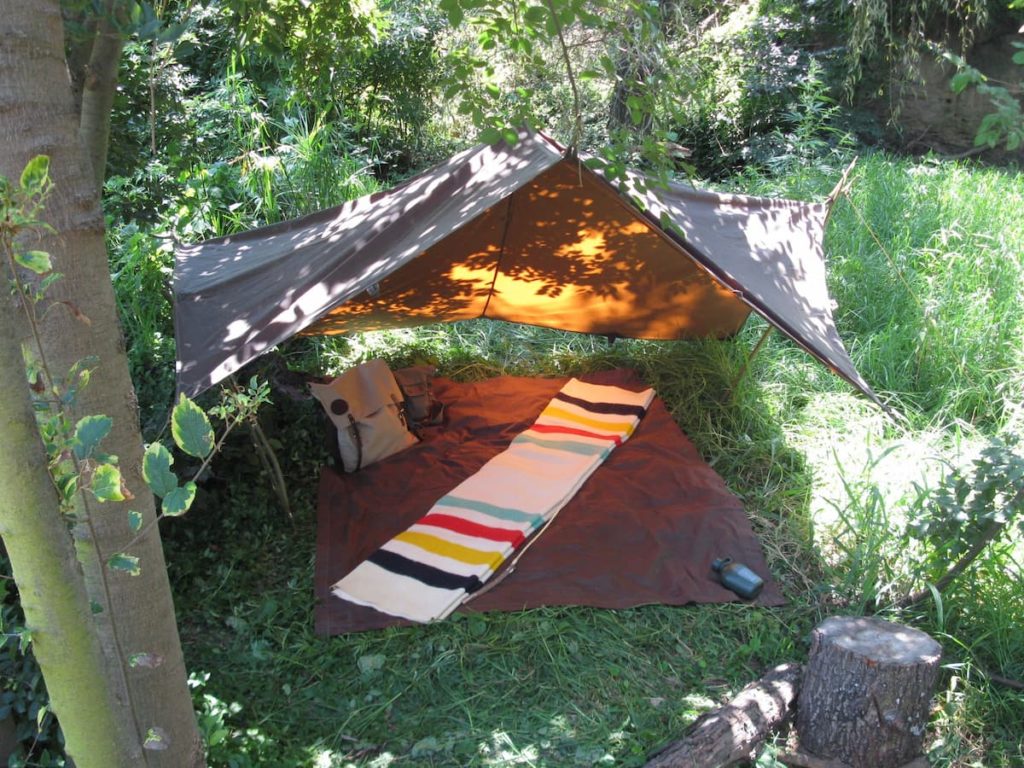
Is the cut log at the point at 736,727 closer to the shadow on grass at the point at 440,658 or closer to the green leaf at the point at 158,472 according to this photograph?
the shadow on grass at the point at 440,658

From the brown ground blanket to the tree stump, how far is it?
527 mm

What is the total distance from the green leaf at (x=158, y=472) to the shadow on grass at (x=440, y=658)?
1075 millimetres

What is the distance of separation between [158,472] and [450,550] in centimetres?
195

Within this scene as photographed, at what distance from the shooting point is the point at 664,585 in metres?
2.75

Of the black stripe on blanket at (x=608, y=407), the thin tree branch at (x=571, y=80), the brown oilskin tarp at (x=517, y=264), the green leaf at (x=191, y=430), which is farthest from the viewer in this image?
the black stripe on blanket at (x=608, y=407)

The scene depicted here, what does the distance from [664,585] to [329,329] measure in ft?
5.92

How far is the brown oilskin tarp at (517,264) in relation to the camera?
2.59 metres

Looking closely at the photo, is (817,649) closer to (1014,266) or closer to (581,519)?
(581,519)

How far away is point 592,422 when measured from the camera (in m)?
3.76

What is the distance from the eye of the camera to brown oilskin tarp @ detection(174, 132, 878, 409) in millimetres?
2586

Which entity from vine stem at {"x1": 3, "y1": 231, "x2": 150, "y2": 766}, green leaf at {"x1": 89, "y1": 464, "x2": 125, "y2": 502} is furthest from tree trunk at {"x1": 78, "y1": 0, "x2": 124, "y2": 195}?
green leaf at {"x1": 89, "y1": 464, "x2": 125, "y2": 502}

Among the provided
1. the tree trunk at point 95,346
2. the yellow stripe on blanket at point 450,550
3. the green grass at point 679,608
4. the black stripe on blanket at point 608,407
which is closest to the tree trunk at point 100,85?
the tree trunk at point 95,346

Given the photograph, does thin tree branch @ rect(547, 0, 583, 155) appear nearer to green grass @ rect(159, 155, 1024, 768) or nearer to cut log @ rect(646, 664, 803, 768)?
green grass @ rect(159, 155, 1024, 768)

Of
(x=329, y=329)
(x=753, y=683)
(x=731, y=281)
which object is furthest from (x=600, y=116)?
(x=753, y=683)
